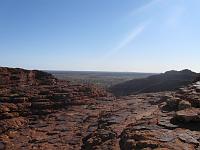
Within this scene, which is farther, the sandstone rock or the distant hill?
the distant hill

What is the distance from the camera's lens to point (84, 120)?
21.0 metres

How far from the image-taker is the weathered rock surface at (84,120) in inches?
490

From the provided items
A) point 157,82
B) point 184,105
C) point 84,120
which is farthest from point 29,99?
point 157,82

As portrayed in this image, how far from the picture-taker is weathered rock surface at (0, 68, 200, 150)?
12438mm

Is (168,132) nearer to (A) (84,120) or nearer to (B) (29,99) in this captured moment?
(A) (84,120)

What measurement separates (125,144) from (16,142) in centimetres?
742

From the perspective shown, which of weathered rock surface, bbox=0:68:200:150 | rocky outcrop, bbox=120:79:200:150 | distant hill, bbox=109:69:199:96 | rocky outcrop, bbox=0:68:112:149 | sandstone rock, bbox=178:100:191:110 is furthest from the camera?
distant hill, bbox=109:69:199:96

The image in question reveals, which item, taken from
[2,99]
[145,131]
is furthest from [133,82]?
[145,131]

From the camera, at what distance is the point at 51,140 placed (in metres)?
16.7

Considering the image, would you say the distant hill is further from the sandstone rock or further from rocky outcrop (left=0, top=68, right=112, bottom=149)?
the sandstone rock

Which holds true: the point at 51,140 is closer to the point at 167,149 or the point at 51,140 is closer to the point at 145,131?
the point at 145,131

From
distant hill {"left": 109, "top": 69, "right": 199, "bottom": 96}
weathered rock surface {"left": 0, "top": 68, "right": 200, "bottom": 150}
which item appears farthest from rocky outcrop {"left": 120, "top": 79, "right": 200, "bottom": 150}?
distant hill {"left": 109, "top": 69, "right": 199, "bottom": 96}

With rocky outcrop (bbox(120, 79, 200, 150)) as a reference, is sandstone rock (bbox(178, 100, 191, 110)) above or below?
above

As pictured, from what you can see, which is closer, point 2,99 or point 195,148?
point 195,148
